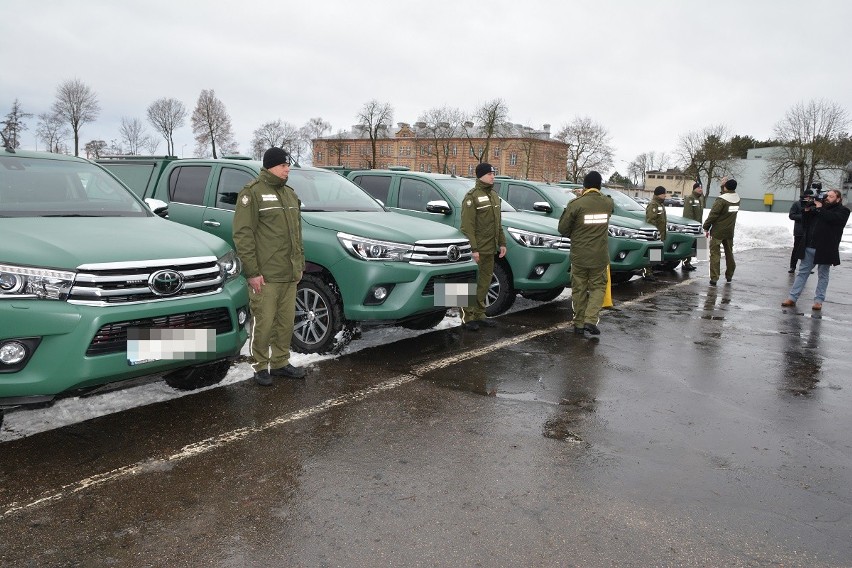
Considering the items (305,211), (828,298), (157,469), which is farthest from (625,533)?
(828,298)

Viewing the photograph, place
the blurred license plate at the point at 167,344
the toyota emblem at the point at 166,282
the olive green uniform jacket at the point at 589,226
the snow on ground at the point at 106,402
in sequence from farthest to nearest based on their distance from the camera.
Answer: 1. the olive green uniform jacket at the point at 589,226
2. the snow on ground at the point at 106,402
3. the toyota emblem at the point at 166,282
4. the blurred license plate at the point at 167,344

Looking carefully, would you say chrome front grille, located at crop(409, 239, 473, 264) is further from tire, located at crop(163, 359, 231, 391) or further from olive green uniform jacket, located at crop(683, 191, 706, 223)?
olive green uniform jacket, located at crop(683, 191, 706, 223)

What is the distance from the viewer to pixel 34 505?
3.07 meters

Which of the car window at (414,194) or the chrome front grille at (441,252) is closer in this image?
the chrome front grille at (441,252)

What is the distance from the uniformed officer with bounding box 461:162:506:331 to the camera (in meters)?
6.81

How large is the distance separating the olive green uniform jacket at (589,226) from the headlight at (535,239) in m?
0.66

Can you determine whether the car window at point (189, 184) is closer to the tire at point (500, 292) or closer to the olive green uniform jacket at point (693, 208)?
the tire at point (500, 292)

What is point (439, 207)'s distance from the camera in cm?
744

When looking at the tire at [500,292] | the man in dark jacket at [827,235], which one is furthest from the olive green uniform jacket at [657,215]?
the tire at [500,292]

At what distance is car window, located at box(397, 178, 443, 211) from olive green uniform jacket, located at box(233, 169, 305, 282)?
347 centimetres

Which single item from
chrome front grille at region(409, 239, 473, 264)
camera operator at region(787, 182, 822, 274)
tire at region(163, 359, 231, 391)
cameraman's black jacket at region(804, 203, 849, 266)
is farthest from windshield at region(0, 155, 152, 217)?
camera operator at region(787, 182, 822, 274)

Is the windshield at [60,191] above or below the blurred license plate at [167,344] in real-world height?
above

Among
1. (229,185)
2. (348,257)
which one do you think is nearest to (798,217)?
(348,257)

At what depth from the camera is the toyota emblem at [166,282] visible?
3.74 meters
